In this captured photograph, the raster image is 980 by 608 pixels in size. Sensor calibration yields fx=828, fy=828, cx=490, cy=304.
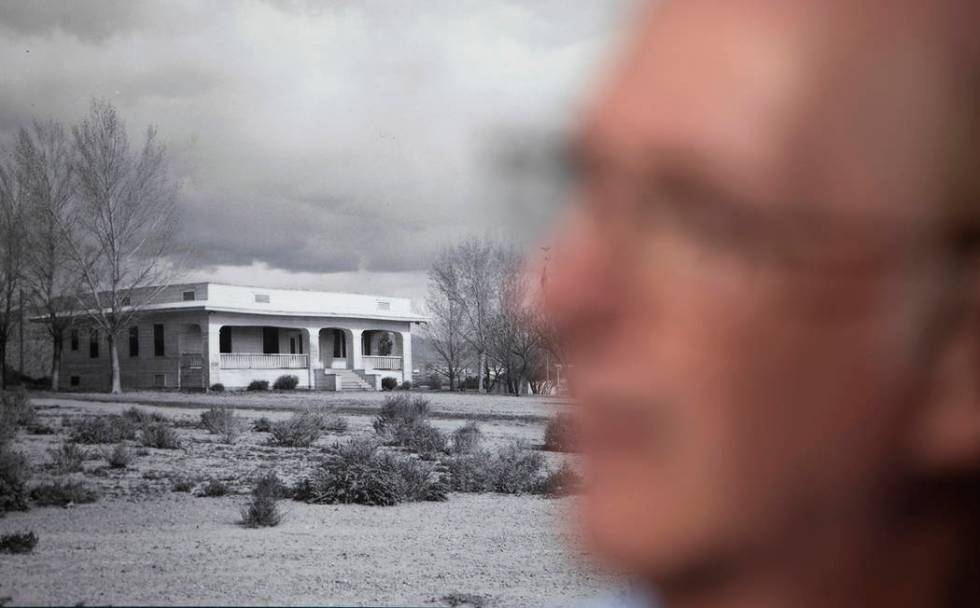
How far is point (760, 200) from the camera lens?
1.87ft

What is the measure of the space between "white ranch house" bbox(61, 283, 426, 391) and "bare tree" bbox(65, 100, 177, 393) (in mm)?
56

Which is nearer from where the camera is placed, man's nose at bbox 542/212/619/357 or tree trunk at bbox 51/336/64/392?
man's nose at bbox 542/212/619/357

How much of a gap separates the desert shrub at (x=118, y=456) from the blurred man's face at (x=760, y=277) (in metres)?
1.83

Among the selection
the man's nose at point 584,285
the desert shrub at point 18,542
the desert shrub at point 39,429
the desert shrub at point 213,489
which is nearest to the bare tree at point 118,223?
the desert shrub at point 39,429

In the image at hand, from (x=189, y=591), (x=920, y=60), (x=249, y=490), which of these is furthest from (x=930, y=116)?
(x=249, y=490)

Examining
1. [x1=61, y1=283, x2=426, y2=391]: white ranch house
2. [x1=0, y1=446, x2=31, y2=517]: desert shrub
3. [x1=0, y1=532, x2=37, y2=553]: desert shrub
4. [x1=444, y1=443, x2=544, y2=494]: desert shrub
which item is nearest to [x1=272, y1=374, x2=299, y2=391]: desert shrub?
[x1=61, y1=283, x2=426, y2=391]: white ranch house

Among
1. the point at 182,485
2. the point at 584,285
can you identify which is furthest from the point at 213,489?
the point at 584,285

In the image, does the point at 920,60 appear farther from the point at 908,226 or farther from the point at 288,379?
the point at 288,379

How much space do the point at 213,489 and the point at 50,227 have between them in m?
0.87

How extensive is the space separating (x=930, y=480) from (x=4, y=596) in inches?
62.6

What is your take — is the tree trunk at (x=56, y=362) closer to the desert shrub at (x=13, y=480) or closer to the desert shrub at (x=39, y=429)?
the desert shrub at (x=39, y=429)

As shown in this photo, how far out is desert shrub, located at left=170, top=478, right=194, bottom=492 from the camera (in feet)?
6.67

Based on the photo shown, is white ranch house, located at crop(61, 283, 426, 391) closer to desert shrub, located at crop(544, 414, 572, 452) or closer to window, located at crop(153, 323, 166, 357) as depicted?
window, located at crop(153, 323, 166, 357)

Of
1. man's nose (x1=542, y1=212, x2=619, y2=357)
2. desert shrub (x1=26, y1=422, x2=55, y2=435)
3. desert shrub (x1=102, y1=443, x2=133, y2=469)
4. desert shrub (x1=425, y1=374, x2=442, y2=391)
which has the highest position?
man's nose (x1=542, y1=212, x2=619, y2=357)
